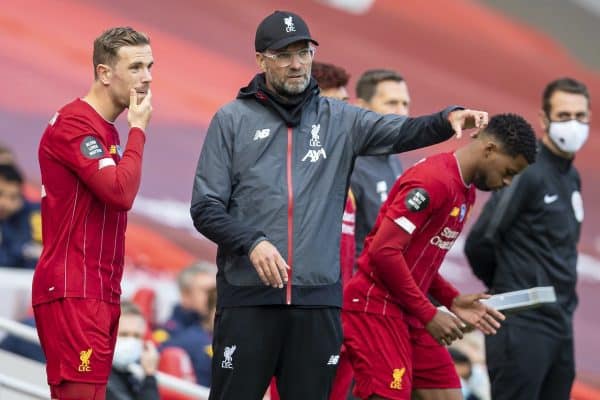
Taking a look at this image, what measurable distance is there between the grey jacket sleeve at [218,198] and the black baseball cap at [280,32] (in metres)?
0.32

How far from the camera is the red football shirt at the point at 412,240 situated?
5.49 metres

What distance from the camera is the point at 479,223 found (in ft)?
22.7

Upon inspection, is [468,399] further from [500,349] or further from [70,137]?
[70,137]

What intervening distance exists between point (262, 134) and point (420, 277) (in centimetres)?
114

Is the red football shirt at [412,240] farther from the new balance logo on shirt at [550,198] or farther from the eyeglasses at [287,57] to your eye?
the new balance logo on shirt at [550,198]

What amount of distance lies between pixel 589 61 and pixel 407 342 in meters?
6.40

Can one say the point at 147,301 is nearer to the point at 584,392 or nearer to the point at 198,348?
the point at 198,348

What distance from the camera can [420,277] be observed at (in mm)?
5742

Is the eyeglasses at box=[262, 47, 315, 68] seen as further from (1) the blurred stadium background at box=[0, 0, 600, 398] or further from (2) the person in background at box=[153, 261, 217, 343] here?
(1) the blurred stadium background at box=[0, 0, 600, 398]

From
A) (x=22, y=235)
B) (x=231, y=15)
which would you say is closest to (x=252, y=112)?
(x=22, y=235)

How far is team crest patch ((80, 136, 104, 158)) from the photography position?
4.88 m

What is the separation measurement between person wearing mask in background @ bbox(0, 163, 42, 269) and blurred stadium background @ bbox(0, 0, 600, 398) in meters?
0.24

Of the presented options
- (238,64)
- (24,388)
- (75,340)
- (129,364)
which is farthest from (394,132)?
(238,64)

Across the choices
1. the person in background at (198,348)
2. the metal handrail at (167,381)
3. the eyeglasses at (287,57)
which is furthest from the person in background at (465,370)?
the eyeglasses at (287,57)
